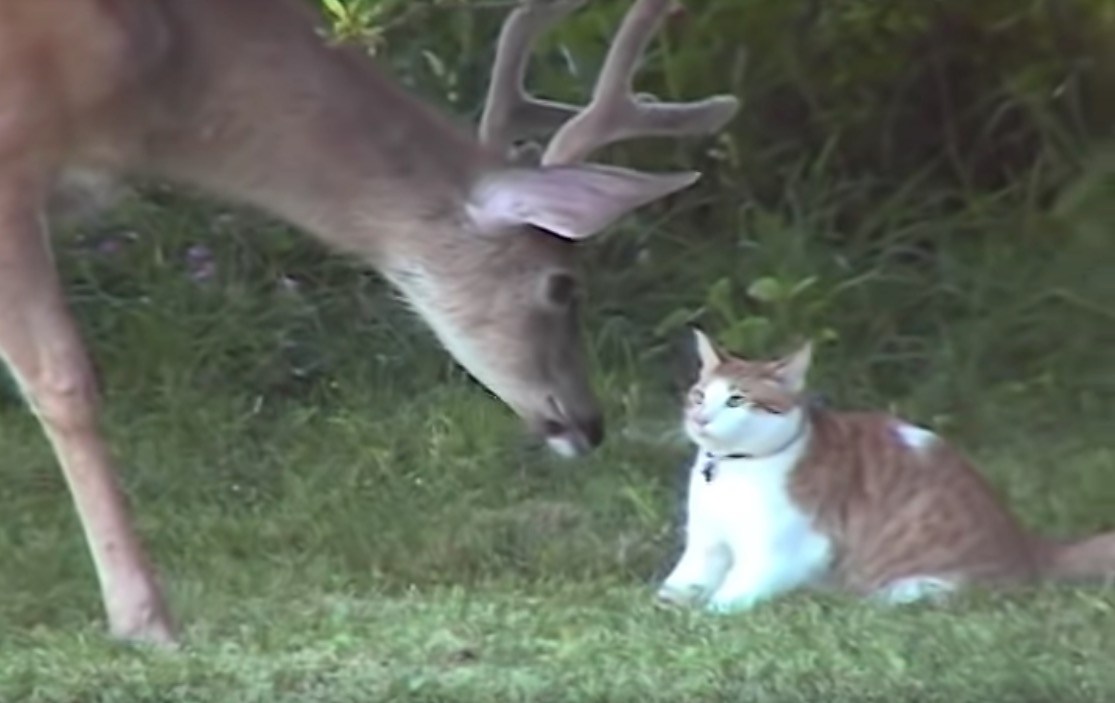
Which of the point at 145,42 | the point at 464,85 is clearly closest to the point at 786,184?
the point at 464,85

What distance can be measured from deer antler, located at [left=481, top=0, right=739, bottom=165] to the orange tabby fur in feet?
1.80

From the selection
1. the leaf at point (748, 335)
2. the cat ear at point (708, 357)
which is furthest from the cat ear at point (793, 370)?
the leaf at point (748, 335)

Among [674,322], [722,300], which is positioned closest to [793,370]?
[722,300]

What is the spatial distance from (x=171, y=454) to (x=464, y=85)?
1614 mm

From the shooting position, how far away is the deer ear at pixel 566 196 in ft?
19.0

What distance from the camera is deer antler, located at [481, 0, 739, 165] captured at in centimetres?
625

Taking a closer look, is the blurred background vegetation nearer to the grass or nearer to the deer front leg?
the grass

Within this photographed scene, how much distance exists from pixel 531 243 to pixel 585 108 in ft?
1.34

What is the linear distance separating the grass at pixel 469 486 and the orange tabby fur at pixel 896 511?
0.22 metres

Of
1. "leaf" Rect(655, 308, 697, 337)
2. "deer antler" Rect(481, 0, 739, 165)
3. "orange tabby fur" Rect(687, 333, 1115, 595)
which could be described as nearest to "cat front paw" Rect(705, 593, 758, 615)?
"orange tabby fur" Rect(687, 333, 1115, 595)

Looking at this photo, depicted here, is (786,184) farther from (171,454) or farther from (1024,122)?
(171,454)

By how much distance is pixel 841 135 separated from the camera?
9.07 metres

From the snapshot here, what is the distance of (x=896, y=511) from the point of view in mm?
5910

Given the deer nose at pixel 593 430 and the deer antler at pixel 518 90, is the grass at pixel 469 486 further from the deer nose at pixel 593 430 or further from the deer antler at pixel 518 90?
the deer antler at pixel 518 90
